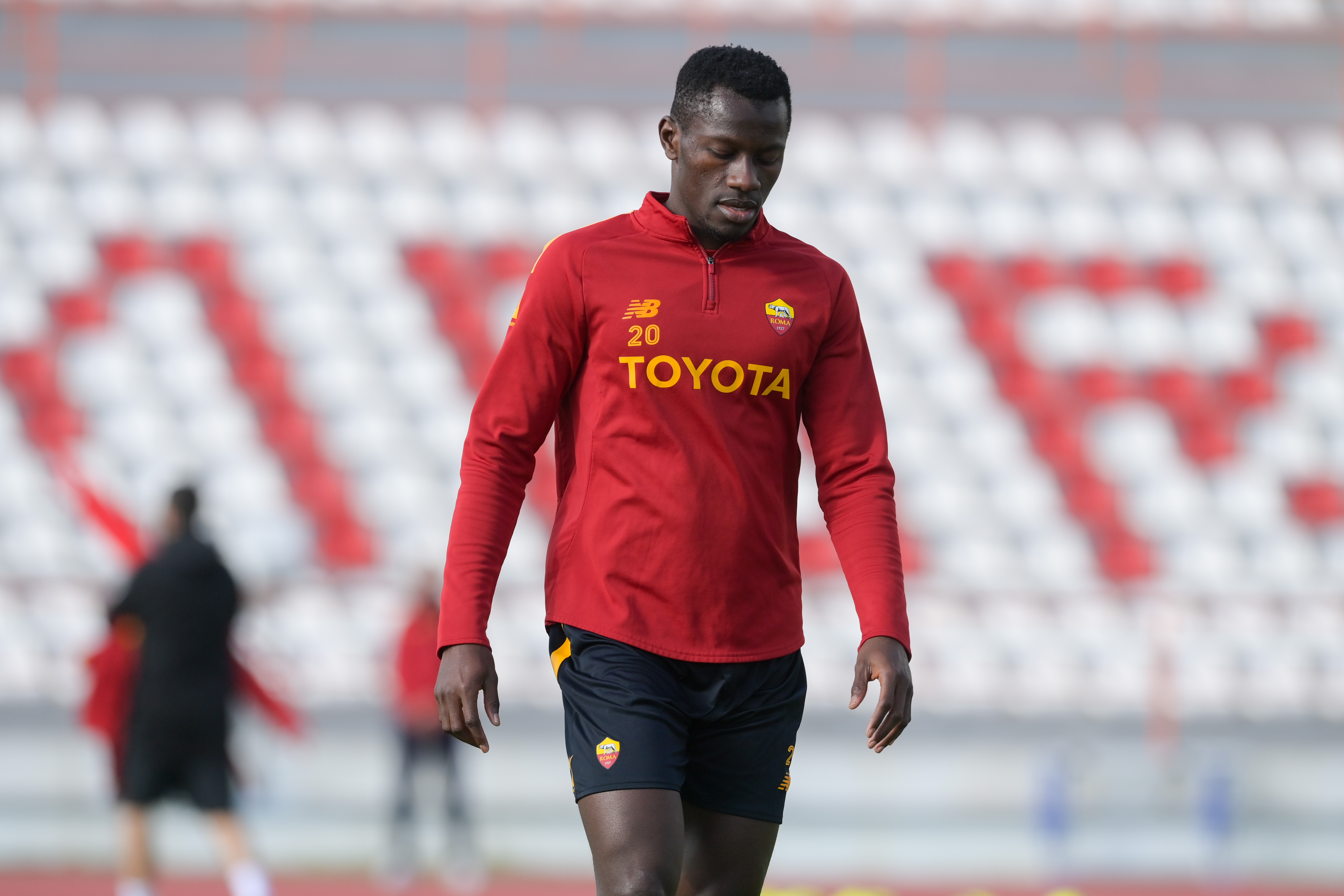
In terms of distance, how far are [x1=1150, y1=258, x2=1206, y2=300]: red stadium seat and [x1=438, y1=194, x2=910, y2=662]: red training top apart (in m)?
11.1

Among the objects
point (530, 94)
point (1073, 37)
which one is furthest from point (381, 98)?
point (1073, 37)

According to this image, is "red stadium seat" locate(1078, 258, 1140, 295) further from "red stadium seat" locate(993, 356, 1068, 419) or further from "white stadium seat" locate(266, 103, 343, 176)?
"white stadium seat" locate(266, 103, 343, 176)

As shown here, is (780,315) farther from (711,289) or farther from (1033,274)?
(1033,274)

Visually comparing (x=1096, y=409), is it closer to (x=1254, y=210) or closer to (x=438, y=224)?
(x=1254, y=210)

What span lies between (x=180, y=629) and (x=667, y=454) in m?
4.43

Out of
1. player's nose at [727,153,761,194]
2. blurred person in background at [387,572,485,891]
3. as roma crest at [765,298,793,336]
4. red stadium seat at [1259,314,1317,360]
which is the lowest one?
blurred person in background at [387,572,485,891]

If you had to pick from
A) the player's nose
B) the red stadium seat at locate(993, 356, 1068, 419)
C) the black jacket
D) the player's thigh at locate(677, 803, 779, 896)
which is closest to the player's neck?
the player's nose

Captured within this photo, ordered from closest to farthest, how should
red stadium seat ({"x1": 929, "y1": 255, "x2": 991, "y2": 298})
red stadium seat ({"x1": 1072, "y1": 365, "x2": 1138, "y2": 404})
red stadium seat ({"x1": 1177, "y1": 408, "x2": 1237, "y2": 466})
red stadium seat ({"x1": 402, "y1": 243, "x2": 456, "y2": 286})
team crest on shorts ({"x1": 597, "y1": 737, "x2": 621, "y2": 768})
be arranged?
1. team crest on shorts ({"x1": 597, "y1": 737, "x2": 621, "y2": 768})
2. red stadium seat ({"x1": 1177, "y1": 408, "x2": 1237, "y2": 466})
3. red stadium seat ({"x1": 1072, "y1": 365, "x2": 1138, "y2": 404})
4. red stadium seat ({"x1": 929, "y1": 255, "x2": 991, "y2": 298})
5. red stadium seat ({"x1": 402, "y1": 243, "x2": 456, "y2": 286})

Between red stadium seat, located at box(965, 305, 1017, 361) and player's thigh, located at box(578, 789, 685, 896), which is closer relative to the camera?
player's thigh, located at box(578, 789, 685, 896)

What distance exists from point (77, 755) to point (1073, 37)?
10.4 m

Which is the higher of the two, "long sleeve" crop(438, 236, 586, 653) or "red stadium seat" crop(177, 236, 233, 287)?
"red stadium seat" crop(177, 236, 233, 287)

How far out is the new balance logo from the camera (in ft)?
9.07

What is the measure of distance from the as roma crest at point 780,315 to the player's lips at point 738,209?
0.16m

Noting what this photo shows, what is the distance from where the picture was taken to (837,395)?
2934mm
